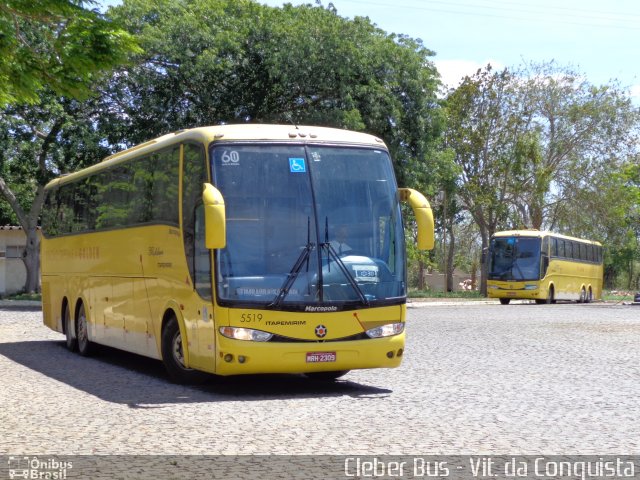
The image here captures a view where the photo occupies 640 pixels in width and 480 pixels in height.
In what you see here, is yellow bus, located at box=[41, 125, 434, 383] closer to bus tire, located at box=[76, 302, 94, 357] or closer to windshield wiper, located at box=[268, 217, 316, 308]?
windshield wiper, located at box=[268, 217, 316, 308]

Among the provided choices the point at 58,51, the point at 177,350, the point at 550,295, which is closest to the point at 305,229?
the point at 177,350

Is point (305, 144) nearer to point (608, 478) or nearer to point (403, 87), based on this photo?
point (608, 478)

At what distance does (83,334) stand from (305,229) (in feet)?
24.7

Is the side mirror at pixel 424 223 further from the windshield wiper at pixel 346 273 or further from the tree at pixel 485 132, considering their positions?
the tree at pixel 485 132

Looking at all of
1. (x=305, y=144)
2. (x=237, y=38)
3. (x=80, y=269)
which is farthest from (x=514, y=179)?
(x=305, y=144)

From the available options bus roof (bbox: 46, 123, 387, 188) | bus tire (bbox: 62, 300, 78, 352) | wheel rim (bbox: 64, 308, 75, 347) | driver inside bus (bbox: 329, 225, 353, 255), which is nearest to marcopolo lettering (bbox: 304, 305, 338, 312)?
driver inside bus (bbox: 329, 225, 353, 255)

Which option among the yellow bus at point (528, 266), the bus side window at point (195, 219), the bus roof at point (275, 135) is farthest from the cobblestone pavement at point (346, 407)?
the yellow bus at point (528, 266)

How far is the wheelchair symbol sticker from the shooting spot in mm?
13117

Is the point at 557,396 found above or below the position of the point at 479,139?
below

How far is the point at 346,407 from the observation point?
11.5m

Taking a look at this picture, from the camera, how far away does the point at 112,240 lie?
55.9 feet

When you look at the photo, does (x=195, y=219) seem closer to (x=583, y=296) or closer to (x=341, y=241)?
(x=341, y=241)

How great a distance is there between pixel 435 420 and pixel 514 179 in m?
49.0

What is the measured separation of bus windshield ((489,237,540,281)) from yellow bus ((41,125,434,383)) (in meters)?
35.9
